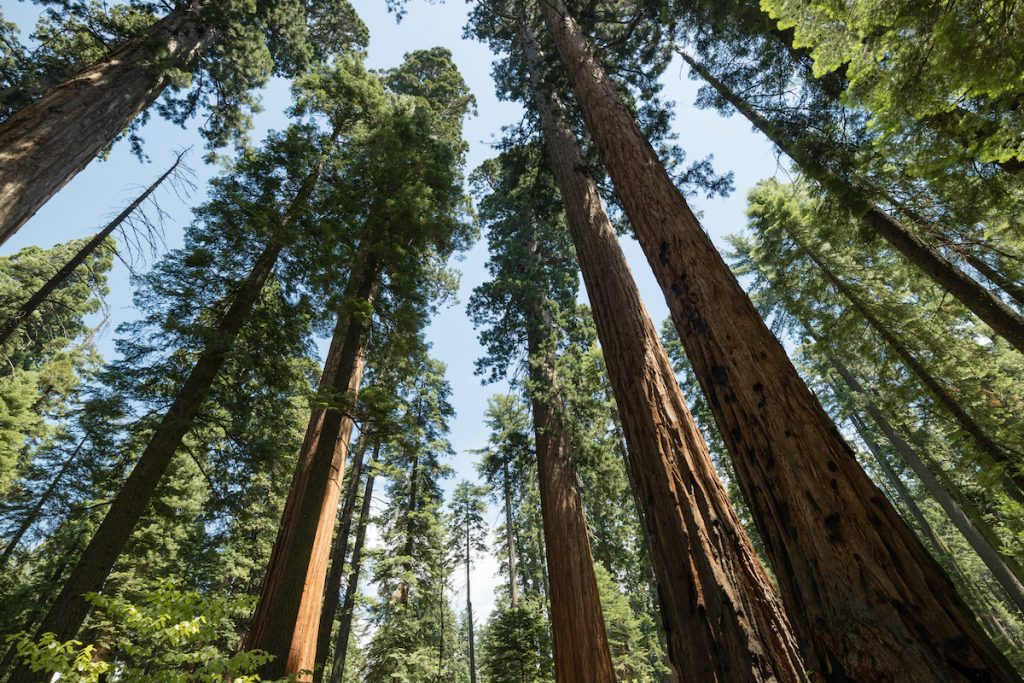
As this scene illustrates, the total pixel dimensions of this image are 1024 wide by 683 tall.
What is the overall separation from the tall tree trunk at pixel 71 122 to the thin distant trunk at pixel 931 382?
1544 cm

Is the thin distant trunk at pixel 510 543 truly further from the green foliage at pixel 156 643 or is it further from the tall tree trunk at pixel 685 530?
the tall tree trunk at pixel 685 530

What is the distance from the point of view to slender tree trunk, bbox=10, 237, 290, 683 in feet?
17.1

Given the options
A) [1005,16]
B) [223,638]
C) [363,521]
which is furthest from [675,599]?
[223,638]

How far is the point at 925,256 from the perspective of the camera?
6.44m

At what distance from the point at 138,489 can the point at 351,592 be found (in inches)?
468

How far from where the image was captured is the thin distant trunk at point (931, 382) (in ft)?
25.8

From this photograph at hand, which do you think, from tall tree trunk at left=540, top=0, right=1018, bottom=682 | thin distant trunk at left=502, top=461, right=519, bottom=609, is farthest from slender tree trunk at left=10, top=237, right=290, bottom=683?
tall tree trunk at left=540, top=0, right=1018, bottom=682

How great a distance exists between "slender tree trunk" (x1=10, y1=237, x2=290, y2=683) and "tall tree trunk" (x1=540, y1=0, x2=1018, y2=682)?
6.94 m

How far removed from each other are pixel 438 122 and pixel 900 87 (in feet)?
32.8

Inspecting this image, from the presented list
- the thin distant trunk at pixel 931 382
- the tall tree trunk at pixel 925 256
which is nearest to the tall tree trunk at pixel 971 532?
the thin distant trunk at pixel 931 382

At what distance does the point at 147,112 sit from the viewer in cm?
920

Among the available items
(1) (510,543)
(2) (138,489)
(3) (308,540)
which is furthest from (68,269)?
(1) (510,543)

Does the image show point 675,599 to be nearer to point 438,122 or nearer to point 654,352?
point 654,352

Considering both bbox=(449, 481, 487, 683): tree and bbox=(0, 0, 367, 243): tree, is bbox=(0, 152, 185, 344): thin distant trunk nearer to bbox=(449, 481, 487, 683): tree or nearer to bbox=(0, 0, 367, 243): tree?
bbox=(0, 0, 367, 243): tree
